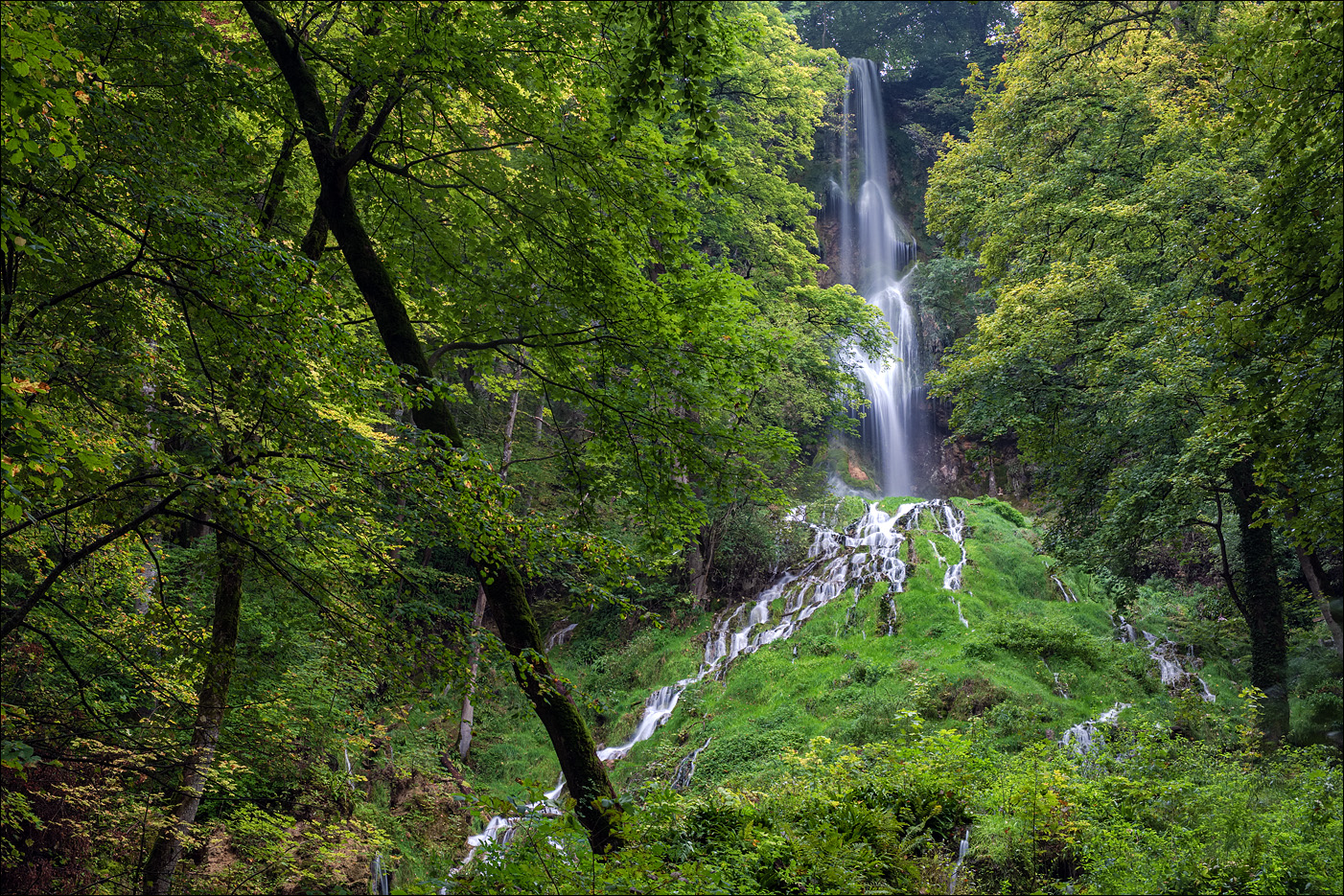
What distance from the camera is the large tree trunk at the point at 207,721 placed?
578cm

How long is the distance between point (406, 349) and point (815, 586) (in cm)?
1289

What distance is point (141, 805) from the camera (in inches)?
247

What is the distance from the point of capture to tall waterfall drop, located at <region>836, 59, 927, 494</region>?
89.7ft

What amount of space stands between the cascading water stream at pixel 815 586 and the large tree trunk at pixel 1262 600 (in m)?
4.57

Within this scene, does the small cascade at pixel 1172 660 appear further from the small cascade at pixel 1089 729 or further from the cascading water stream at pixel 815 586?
the cascading water stream at pixel 815 586

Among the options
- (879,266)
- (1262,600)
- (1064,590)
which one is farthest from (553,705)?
(879,266)

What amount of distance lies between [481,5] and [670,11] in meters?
2.11

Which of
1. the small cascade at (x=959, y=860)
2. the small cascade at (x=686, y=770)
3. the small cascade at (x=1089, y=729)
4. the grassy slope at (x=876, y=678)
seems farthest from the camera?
the small cascade at (x=686, y=770)

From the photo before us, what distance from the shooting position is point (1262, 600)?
991 cm

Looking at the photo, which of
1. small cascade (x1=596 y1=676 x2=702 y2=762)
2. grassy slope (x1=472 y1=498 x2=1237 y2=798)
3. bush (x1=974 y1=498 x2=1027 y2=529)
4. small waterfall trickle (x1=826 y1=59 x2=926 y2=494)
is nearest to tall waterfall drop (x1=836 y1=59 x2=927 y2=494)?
small waterfall trickle (x1=826 y1=59 x2=926 y2=494)

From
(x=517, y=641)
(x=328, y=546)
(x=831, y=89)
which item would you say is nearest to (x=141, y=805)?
(x=328, y=546)

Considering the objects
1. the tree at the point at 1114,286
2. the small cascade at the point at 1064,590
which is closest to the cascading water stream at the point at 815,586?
the small cascade at the point at 1064,590

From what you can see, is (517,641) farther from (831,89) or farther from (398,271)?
(831,89)

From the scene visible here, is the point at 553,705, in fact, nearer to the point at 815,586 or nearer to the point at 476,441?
the point at 476,441
